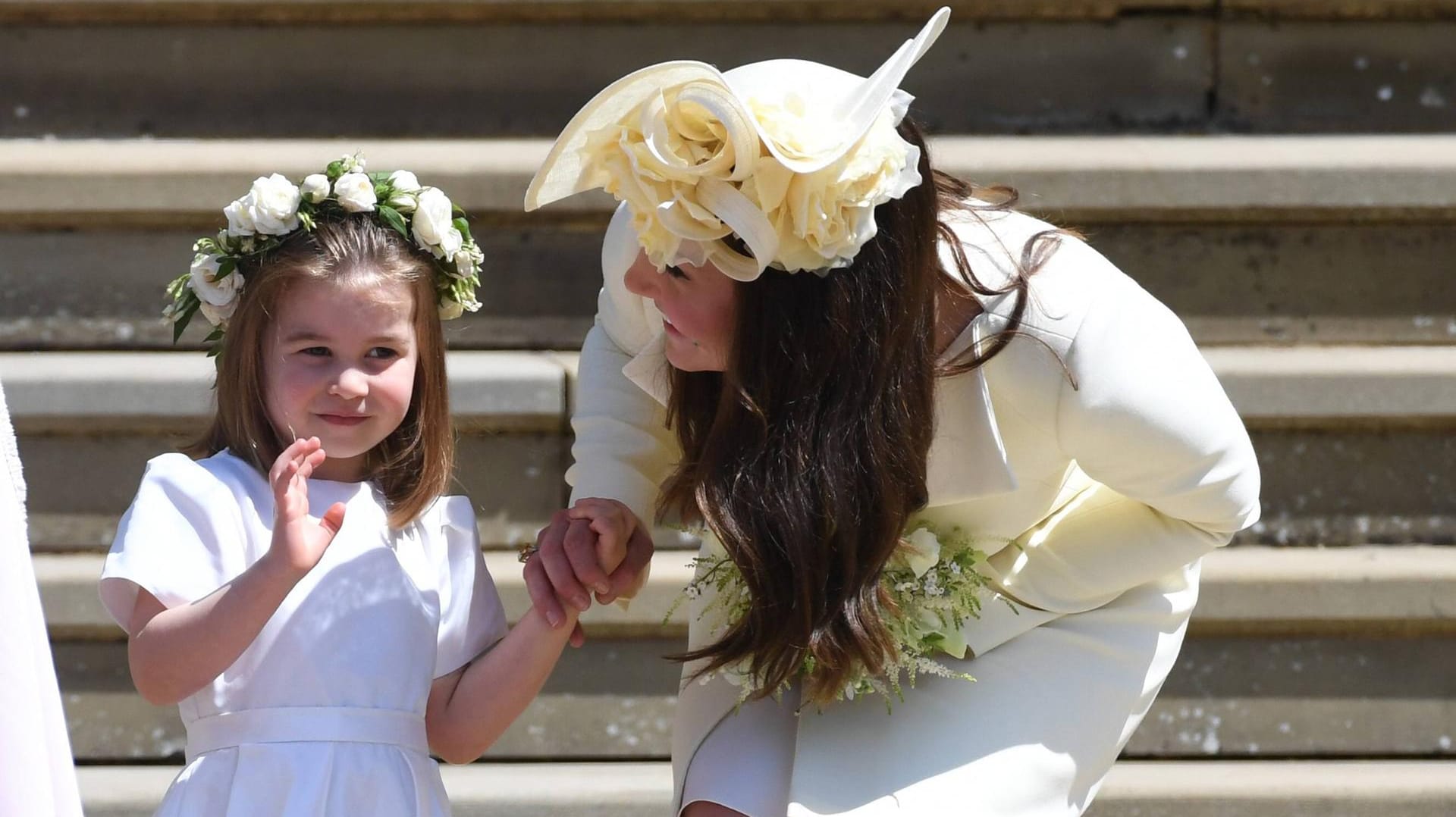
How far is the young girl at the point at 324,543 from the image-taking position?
2.03m

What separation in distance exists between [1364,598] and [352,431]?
7.44 ft

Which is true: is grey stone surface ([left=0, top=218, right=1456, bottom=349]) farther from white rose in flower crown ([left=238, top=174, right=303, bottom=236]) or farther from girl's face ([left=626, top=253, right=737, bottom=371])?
girl's face ([left=626, top=253, right=737, bottom=371])

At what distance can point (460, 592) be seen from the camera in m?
2.30

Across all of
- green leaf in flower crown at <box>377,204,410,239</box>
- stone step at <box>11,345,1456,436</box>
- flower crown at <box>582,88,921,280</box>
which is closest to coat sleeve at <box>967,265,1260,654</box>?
flower crown at <box>582,88,921,280</box>

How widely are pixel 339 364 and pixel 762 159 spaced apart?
2.29 feet

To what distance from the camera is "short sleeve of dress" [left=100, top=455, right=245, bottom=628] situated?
2.05 m

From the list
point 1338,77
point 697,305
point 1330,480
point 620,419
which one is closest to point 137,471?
point 620,419

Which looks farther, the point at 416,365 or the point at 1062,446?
the point at 416,365

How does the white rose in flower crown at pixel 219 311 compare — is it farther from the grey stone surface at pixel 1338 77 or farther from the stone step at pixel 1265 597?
the grey stone surface at pixel 1338 77

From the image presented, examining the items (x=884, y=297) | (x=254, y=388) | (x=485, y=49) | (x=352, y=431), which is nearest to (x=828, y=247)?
(x=884, y=297)

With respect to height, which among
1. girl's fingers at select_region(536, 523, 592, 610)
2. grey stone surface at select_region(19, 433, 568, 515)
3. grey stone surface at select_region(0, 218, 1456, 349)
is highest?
girl's fingers at select_region(536, 523, 592, 610)

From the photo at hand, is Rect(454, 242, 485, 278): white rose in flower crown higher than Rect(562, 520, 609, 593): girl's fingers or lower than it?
higher

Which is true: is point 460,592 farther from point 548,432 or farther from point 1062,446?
point 548,432

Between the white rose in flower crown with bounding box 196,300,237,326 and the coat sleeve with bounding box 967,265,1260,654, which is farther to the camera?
the white rose in flower crown with bounding box 196,300,237,326
